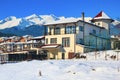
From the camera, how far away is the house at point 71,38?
74.1 m

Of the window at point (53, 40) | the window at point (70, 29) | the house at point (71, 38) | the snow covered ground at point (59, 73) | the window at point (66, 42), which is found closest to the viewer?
the snow covered ground at point (59, 73)

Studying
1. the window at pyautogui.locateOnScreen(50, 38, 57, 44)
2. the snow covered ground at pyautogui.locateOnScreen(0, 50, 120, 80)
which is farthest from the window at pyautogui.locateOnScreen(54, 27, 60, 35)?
the snow covered ground at pyautogui.locateOnScreen(0, 50, 120, 80)

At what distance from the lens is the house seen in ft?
243

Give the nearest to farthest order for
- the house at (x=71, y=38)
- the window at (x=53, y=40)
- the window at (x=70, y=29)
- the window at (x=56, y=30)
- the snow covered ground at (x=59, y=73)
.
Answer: the snow covered ground at (x=59, y=73), the house at (x=71, y=38), the window at (x=70, y=29), the window at (x=53, y=40), the window at (x=56, y=30)

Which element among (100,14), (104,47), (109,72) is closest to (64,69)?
(109,72)

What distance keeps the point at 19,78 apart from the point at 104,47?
56.9m

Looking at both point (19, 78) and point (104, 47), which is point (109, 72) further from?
point (104, 47)

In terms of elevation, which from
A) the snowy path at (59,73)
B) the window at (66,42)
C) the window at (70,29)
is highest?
the window at (70,29)

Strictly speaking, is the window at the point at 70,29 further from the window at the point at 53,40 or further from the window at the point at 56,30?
the window at the point at 53,40

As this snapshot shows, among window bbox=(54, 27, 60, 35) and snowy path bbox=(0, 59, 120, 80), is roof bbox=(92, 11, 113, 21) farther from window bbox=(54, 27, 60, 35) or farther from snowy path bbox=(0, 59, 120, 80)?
snowy path bbox=(0, 59, 120, 80)

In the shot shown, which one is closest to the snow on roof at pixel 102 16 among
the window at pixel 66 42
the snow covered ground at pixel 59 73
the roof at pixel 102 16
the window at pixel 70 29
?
the roof at pixel 102 16

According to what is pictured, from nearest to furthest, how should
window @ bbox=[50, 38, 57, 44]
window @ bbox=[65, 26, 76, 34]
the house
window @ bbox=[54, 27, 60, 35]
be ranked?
1. the house
2. window @ bbox=[65, 26, 76, 34]
3. window @ bbox=[50, 38, 57, 44]
4. window @ bbox=[54, 27, 60, 35]

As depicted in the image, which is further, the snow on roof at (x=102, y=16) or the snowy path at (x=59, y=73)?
the snow on roof at (x=102, y=16)

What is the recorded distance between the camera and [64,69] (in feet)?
102
